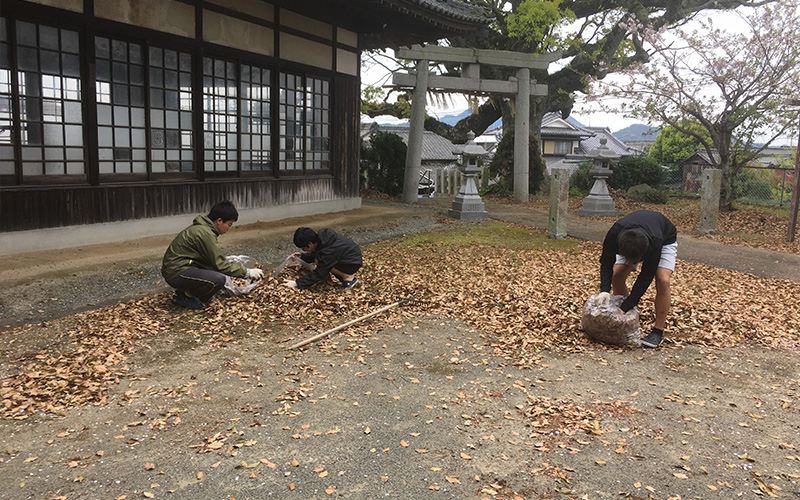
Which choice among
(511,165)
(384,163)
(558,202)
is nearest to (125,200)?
(558,202)

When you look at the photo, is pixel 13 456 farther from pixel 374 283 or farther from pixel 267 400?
pixel 374 283

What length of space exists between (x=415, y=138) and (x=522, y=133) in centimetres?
344

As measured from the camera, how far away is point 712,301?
701 centimetres

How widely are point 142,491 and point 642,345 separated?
14.2 ft

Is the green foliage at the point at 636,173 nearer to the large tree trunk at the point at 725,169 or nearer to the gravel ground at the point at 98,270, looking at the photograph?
the large tree trunk at the point at 725,169

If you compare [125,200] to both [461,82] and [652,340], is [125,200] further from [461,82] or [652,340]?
[461,82]

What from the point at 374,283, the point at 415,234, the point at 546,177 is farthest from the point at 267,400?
the point at 546,177

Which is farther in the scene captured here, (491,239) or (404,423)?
(491,239)

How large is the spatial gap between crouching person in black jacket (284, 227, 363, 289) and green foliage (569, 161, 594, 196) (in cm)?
1505

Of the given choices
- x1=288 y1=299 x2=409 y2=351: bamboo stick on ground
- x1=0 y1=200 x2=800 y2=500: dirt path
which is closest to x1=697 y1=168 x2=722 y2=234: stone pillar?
x1=0 y1=200 x2=800 y2=500: dirt path

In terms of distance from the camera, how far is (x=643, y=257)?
4.97m

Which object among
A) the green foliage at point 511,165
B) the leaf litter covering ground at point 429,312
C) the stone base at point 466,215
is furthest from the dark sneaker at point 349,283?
the green foliage at point 511,165

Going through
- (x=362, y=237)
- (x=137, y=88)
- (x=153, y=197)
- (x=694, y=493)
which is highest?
(x=137, y=88)

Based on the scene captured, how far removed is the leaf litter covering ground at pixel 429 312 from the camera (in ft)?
15.1
